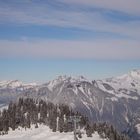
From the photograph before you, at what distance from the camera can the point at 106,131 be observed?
19862 centimetres

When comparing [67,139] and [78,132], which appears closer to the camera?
[67,139]

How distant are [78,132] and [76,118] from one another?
46020 mm

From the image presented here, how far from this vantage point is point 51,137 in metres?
194

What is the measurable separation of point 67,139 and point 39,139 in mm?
22231

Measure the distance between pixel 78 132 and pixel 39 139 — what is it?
20142mm

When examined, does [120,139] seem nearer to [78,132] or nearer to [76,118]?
[78,132]

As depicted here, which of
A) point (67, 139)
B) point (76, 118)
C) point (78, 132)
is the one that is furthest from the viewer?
point (78, 132)

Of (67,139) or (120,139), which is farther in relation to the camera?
(120,139)

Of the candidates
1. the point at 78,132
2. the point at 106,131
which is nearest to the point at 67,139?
the point at 78,132

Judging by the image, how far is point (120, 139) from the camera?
195500mm

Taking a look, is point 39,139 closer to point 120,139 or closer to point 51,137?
point 51,137

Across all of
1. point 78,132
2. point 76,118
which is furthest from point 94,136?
point 76,118

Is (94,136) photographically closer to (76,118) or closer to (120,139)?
(120,139)

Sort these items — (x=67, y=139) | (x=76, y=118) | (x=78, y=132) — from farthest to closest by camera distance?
(x=78, y=132), (x=67, y=139), (x=76, y=118)
